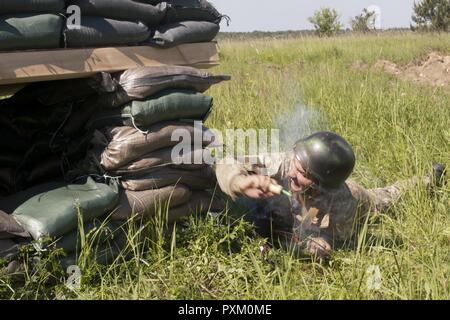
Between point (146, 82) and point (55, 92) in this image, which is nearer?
point (146, 82)

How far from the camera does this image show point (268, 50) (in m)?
15.9

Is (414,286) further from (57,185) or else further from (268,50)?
(268,50)

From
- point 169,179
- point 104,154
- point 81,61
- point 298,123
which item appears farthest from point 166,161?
point 298,123

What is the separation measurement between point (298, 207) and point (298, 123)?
235 centimetres

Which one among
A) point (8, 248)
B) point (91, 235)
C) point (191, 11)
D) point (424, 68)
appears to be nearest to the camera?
point (8, 248)

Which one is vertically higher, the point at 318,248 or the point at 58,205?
the point at 58,205

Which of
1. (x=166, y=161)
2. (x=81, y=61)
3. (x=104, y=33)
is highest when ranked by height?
(x=104, y=33)

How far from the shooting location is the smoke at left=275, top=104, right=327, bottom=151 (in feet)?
17.7

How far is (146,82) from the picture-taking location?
323 cm

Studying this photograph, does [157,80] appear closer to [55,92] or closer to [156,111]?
[156,111]

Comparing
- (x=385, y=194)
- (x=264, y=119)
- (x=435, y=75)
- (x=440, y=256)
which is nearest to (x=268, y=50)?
(x=435, y=75)

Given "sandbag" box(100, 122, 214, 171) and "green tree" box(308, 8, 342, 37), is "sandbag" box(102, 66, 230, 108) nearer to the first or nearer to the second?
"sandbag" box(100, 122, 214, 171)

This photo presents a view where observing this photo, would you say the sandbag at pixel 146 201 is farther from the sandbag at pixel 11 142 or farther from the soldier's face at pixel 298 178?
the sandbag at pixel 11 142

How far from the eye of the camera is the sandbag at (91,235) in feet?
9.50
